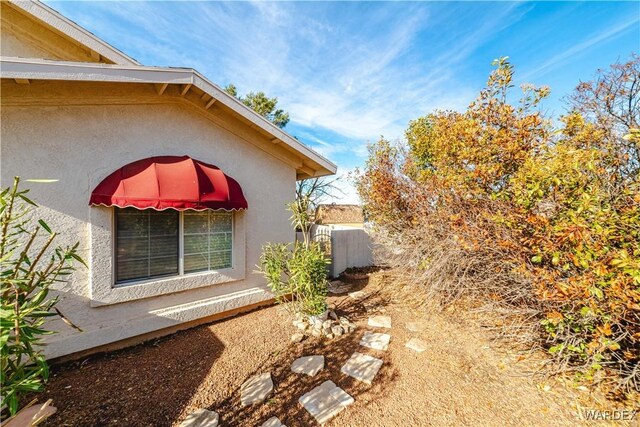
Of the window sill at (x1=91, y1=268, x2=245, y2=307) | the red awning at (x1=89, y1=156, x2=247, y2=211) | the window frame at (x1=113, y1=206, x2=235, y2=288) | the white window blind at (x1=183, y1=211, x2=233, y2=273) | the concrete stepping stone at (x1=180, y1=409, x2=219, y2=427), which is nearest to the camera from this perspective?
the concrete stepping stone at (x1=180, y1=409, x2=219, y2=427)

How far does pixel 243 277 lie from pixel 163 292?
221 centimetres

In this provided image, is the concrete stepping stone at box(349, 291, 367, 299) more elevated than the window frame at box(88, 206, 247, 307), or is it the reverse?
the window frame at box(88, 206, 247, 307)

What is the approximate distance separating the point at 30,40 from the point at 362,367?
11.7 meters

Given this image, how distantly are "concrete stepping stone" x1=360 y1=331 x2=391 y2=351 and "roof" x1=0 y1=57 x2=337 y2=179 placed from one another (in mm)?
6048

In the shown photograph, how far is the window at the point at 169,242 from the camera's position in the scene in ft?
19.8

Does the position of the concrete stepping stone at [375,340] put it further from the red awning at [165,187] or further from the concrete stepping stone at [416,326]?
the red awning at [165,187]

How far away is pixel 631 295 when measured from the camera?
323cm

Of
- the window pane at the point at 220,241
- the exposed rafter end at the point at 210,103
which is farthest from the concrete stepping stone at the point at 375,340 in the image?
the exposed rafter end at the point at 210,103

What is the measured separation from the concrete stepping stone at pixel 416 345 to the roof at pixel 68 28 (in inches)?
425

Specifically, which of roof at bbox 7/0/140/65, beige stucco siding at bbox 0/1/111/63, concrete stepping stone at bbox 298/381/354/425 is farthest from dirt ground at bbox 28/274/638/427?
beige stucco siding at bbox 0/1/111/63

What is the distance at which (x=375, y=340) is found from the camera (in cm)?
625

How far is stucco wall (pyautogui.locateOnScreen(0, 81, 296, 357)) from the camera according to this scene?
4996 mm

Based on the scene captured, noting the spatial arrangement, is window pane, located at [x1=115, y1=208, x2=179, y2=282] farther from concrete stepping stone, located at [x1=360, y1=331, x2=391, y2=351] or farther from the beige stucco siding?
concrete stepping stone, located at [x1=360, y1=331, x2=391, y2=351]

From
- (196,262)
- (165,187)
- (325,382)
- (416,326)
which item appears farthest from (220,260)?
(416,326)
